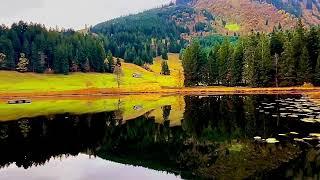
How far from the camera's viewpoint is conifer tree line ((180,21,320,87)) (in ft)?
446

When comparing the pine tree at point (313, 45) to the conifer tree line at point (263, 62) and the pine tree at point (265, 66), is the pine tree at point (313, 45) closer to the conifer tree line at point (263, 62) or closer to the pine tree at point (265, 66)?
the conifer tree line at point (263, 62)

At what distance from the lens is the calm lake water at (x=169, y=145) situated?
128 feet

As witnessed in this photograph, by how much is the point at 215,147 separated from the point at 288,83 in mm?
96483

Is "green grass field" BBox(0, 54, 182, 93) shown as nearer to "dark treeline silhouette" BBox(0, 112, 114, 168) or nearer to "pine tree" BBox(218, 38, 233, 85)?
"pine tree" BBox(218, 38, 233, 85)

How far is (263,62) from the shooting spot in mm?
141250

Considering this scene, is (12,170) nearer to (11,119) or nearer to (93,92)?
(11,119)

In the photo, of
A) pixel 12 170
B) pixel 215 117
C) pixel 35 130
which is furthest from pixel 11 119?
pixel 12 170

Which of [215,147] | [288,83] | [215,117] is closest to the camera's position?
[215,147]

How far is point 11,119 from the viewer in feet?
278

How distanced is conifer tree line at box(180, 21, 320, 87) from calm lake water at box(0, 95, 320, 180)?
178 ft

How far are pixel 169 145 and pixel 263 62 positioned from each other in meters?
95.8

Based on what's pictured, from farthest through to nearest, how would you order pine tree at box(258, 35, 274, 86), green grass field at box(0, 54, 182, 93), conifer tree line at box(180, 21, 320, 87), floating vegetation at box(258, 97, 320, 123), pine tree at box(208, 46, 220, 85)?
green grass field at box(0, 54, 182, 93) → pine tree at box(208, 46, 220, 85) → pine tree at box(258, 35, 274, 86) → conifer tree line at box(180, 21, 320, 87) → floating vegetation at box(258, 97, 320, 123)

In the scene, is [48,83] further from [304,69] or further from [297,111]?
[297,111]

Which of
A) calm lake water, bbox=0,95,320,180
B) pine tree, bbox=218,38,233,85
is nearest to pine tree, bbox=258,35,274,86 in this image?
pine tree, bbox=218,38,233,85
